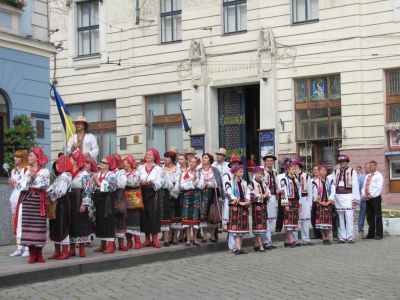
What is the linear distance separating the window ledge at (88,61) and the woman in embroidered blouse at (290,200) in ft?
63.2

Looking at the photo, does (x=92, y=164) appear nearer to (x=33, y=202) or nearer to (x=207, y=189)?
(x=33, y=202)

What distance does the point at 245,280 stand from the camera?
37.2 feet

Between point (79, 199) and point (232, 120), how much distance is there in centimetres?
1891

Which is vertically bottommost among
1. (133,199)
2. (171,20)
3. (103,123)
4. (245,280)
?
(245,280)

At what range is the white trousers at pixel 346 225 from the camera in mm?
17391

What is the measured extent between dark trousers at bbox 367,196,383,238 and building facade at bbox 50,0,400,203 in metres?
9.46

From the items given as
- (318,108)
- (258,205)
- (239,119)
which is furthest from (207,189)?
(239,119)

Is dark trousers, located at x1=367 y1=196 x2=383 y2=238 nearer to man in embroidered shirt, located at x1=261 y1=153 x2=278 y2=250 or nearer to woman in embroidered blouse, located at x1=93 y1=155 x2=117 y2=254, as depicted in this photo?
man in embroidered shirt, located at x1=261 y1=153 x2=278 y2=250

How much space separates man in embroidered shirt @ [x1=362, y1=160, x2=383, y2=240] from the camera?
18.0 m

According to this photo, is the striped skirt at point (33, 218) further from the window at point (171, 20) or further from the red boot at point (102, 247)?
the window at point (171, 20)

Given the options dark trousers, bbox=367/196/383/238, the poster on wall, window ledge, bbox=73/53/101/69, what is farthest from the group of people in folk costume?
window ledge, bbox=73/53/101/69

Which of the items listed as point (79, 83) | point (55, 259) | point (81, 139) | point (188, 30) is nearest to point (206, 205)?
point (81, 139)

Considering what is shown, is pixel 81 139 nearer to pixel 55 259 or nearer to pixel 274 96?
pixel 55 259

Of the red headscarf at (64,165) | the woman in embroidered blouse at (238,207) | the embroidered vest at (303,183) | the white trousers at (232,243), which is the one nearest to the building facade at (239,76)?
Answer: the embroidered vest at (303,183)
